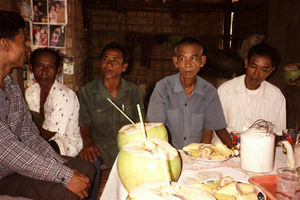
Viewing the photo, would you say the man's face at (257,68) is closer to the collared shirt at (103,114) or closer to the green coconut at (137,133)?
the collared shirt at (103,114)

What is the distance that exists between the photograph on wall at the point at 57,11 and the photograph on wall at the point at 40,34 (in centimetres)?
15

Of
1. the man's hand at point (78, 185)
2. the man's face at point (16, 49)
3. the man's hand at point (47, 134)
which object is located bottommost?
the man's hand at point (78, 185)

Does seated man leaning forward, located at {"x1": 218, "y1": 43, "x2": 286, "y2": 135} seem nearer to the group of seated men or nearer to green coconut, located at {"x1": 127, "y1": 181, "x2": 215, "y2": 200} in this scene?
the group of seated men

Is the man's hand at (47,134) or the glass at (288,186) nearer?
the glass at (288,186)

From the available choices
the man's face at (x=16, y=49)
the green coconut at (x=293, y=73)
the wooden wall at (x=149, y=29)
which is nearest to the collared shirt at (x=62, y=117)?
the man's face at (x=16, y=49)

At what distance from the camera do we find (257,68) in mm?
2342

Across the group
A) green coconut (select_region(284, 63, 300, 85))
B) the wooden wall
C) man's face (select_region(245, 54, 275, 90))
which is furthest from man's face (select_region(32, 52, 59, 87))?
the wooden wall

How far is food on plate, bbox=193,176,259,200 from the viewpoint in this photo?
91 centimetres

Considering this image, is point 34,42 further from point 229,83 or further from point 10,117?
point 229,83

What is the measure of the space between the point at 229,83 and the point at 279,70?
2.51 m

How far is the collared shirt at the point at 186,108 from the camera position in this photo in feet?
7.02

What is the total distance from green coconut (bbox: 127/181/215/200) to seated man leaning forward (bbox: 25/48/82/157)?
1.77 metres

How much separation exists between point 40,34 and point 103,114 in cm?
172

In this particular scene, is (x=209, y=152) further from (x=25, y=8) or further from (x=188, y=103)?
(x=25, y=8)
